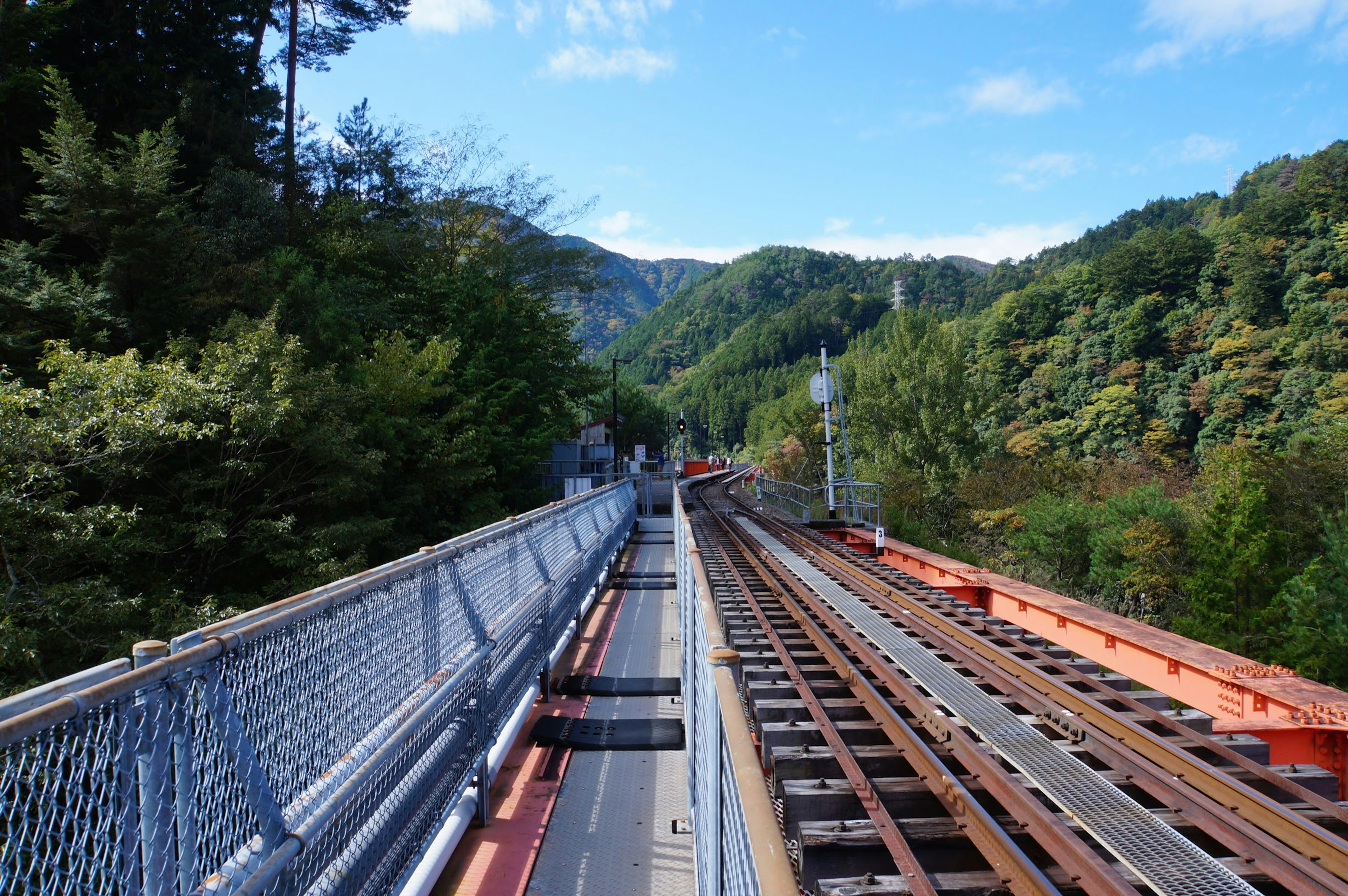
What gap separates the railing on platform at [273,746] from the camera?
1.96 metres

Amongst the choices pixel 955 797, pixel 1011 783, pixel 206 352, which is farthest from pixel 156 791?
pixel 206 352

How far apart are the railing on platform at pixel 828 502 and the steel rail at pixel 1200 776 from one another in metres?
9.99

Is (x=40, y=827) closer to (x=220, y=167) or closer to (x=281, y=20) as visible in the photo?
(x=220, y=167)

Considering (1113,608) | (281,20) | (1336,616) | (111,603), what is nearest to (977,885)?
(111,603)

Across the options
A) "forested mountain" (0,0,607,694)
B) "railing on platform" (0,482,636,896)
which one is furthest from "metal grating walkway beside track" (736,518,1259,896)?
"forested mountain" (0,0,607,694)

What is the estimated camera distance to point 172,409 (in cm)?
1213

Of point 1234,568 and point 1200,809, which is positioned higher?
point 1200,809

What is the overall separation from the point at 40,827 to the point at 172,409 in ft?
40.7

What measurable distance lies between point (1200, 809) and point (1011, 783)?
0.84m

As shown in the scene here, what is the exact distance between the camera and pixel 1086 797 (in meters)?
3.70

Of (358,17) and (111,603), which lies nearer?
(111,603)

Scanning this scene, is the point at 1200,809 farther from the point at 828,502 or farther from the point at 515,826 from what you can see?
the point at 828,502

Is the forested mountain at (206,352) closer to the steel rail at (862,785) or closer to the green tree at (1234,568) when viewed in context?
the steel rail at (862,785)

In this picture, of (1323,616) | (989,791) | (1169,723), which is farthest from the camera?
(1323,616)
